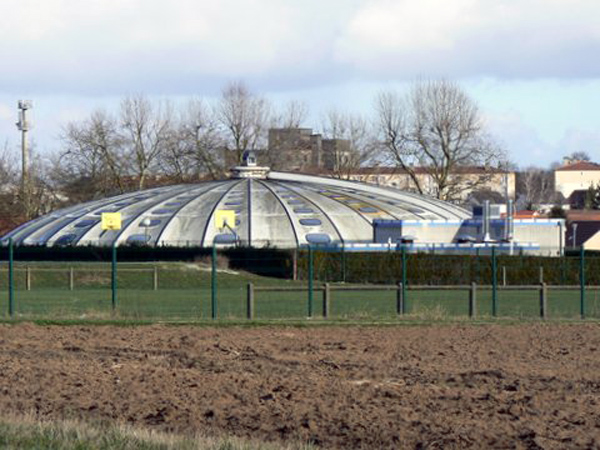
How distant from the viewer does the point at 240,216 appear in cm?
7106

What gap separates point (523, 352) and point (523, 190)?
153 meters

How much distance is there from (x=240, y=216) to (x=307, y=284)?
24872mm

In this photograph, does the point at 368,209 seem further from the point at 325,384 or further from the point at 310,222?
the point at 325,384

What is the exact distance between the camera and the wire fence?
37.1 m

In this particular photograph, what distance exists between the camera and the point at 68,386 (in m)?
17.2

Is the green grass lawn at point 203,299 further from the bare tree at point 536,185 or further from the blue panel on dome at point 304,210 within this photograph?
the bare tree at point 536,185

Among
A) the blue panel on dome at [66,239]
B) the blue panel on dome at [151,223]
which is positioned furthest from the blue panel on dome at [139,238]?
the blue panel on dome at [66,239]

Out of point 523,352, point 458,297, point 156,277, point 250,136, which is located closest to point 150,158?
point 250,136

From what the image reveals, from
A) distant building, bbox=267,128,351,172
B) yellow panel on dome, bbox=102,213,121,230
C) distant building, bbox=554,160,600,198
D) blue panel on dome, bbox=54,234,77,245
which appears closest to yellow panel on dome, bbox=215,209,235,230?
yellow panel on dome, bbox=102,213,121,230

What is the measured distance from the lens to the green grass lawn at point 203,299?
3306 cm

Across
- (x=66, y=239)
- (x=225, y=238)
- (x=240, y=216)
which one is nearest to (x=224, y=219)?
(x=225, y=238)

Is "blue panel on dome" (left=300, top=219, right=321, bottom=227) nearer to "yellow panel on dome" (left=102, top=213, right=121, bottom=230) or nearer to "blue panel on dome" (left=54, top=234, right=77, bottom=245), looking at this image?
"yellow panel on dome" (left=102, top=213, right=121, bottom=230)

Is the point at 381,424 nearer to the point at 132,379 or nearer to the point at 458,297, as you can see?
the point at 132,379

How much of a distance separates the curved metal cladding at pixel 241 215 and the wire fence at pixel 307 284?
8.62 metres
